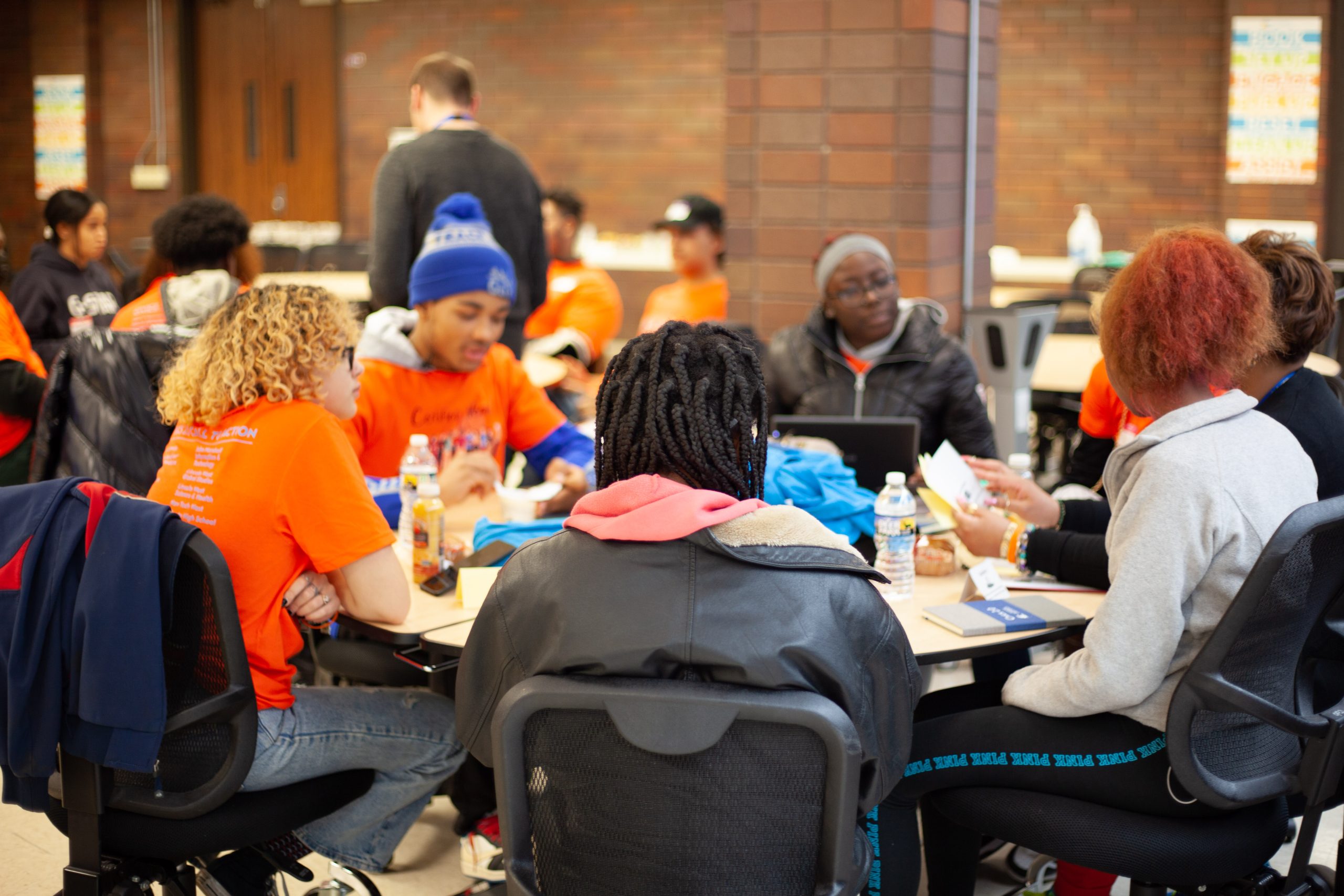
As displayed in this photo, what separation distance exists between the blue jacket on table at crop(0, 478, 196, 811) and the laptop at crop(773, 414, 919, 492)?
1.45m

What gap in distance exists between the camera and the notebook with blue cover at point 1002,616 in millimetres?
2008

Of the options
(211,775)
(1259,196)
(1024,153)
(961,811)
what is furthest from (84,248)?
(1259,196)

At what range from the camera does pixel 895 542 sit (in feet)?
7.19

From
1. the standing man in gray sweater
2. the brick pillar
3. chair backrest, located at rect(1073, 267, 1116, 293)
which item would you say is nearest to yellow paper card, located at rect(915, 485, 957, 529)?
the brick pillar

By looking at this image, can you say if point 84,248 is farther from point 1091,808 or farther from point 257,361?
point 1091,808

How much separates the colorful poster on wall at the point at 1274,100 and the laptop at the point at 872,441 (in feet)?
19.8

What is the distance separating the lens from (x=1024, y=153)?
855cm

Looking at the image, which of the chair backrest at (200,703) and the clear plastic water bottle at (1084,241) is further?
the clear plastic water bottle at (1084,241)

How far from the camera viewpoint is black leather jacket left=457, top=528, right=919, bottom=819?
134 centimetres

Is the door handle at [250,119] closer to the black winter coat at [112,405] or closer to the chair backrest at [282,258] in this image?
the chair backrest at [282,258]

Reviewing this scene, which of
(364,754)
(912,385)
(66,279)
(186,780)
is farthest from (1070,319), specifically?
(186,780)

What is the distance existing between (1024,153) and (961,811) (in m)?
7.37

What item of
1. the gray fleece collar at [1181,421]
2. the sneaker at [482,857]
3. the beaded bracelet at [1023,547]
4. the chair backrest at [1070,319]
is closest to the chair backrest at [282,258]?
the chair backrest at [1070,319]

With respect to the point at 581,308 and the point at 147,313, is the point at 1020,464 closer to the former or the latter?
the point at 147,313
